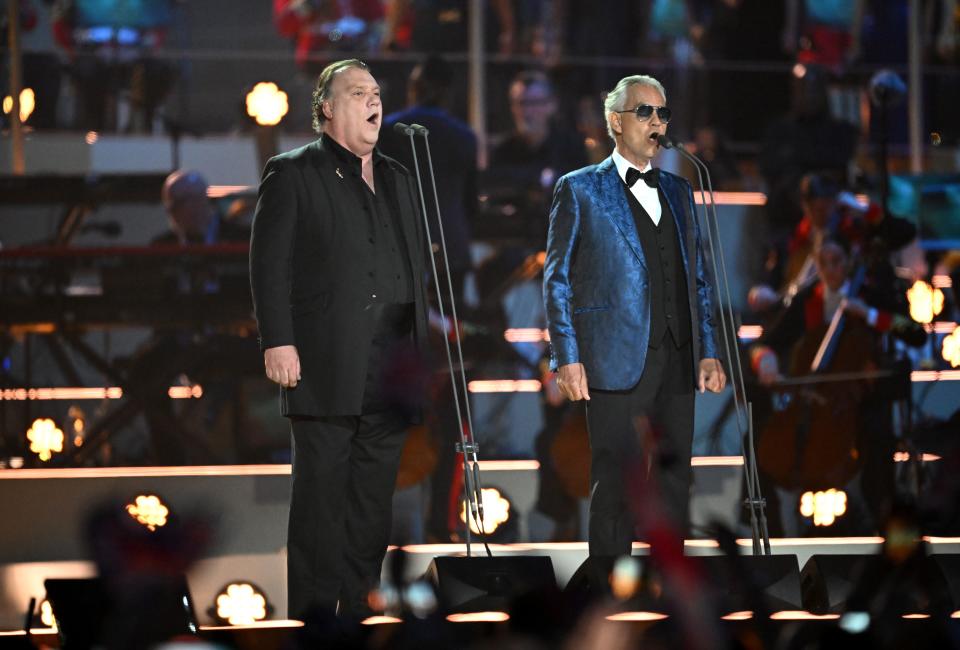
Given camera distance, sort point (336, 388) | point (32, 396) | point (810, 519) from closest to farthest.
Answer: point (336, 388) < point (810, 519) < point (32, 396)

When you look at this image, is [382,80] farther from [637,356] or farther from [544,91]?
[637,356]

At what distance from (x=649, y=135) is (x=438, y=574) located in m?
1.23

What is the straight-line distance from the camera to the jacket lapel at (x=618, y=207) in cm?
391

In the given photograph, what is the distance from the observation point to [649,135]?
392 centimetres

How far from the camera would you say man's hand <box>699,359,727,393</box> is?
3.94 meters

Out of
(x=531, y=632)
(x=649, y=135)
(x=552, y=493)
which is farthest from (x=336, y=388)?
(x=552, y=493)

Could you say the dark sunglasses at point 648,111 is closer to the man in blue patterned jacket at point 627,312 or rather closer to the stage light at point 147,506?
the man in blue patterned jacket at point 627,312

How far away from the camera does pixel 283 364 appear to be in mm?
3656

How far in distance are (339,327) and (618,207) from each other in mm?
763

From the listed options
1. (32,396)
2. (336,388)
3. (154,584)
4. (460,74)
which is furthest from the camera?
(460,74)

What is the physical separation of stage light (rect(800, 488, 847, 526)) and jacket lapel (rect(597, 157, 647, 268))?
1.81 m

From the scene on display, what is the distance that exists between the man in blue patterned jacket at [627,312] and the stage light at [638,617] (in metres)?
0.82

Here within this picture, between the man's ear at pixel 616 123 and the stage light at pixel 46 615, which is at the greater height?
the man's ear at pixel 616 123

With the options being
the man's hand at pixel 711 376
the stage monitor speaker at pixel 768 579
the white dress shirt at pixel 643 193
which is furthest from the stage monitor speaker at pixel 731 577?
the white dress shirt at pixel 643 193
